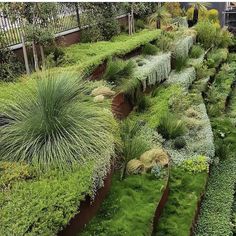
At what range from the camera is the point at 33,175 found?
14.9 feet

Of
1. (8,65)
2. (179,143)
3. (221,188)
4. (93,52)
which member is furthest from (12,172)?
(93,52)

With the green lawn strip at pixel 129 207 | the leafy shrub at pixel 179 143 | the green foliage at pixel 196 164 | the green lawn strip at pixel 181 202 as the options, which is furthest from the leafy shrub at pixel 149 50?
the green lawn strip at pixel 129 207

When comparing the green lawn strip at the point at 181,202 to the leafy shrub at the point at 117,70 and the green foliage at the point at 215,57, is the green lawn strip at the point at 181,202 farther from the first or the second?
the green foliage at the point at 215,57

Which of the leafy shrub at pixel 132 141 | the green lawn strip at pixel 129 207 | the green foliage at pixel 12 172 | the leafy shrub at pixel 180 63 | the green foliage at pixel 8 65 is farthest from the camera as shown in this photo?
the leafy shrub at pixel 180 63

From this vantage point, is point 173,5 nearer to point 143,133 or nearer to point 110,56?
point 110,56

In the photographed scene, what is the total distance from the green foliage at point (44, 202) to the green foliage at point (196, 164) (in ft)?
8.49

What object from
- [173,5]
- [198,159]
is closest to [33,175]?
Answer: [198,159]

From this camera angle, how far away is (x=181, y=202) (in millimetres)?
5805

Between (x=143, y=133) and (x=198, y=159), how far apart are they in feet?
3.68

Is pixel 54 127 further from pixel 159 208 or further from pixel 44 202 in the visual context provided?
pixel 159 208

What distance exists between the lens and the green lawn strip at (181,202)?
5.25 m

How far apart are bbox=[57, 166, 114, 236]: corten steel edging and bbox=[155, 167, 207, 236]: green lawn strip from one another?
97cm

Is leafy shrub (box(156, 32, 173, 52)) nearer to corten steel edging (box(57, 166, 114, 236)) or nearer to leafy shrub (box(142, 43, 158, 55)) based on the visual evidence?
leafy shrub (box(142, 43, 158, 55))

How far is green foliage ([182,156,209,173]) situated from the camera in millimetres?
6638
